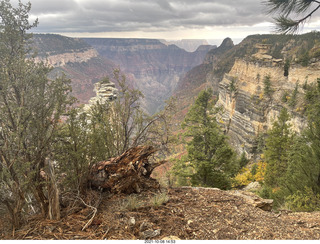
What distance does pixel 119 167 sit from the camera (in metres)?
5.08

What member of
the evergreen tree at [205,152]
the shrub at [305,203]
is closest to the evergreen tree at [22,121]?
the shrub at [305,203]

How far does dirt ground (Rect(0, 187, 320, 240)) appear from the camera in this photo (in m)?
3.46

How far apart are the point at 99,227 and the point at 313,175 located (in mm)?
11327

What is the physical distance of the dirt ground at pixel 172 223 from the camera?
136 inches

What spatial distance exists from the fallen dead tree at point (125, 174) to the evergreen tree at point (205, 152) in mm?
7235

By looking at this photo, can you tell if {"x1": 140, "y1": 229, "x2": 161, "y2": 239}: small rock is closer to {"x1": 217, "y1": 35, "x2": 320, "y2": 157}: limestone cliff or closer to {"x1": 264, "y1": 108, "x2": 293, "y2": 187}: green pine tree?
{"x1": 264, "y1": 108, "x2": 293, "y2": 187}: green pine tree

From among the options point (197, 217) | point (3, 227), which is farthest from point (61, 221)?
point (197, 217)

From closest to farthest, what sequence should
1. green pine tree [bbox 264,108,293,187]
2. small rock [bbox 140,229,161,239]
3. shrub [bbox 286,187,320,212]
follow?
small rock [bbox 140,229,161,239]
shrub [bbox 286,187,320,212]
green pine tree [bbox 264,108,293,187]

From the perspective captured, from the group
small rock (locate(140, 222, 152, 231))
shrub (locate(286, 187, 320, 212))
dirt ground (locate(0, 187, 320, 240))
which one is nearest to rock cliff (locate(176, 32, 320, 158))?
shrub (locate(286, 187, 320, 212))

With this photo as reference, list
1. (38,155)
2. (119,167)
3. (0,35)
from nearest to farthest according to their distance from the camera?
(38,155) < (0,35) < (119,167)

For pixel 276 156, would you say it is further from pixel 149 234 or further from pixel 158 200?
pixel 149 234

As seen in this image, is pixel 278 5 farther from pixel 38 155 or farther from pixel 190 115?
pixel 190 115

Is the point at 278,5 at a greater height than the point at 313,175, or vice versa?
the point at 278,5

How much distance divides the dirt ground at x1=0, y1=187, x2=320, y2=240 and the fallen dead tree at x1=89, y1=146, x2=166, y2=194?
26cm
